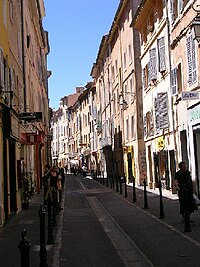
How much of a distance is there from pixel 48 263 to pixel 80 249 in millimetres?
1580

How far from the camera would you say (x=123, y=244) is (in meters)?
11.3

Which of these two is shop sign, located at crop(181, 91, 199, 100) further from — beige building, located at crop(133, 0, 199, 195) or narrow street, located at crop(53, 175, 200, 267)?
narrow street, located at crop(53, 175, 200, 267)

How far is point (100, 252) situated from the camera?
1021cm

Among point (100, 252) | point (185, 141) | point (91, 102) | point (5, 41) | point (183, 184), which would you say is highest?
point (91, 102)

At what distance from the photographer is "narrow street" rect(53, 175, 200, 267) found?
928 centimetres

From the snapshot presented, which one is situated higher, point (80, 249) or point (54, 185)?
point (54, 185)

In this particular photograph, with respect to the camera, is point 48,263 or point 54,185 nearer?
point 48,263

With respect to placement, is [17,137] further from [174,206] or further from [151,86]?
[151,86]

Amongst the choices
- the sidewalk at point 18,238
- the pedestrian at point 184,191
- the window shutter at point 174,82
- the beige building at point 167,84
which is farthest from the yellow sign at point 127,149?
the pedestrian at point 184,191

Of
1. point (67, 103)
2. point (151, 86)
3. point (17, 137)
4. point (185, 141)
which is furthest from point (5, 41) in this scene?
point (67, 103)

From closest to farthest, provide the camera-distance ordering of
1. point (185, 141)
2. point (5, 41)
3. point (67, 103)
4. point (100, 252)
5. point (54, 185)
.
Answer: point (100, 252)
point (5, 41)
point (54, 185)
point (185, 141)
point (67, 103)

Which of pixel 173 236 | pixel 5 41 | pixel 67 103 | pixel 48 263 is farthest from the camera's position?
pixel 67 103

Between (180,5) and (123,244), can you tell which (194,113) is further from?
(123,244)

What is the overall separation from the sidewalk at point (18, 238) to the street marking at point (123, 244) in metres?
1.42
